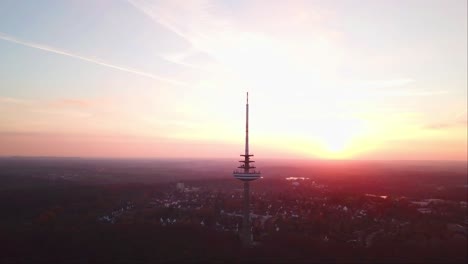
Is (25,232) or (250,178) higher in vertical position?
(250,178)

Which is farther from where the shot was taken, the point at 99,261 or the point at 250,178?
the point at 250,178

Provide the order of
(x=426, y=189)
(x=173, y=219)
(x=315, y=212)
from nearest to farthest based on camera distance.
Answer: (x=173, y=219), (x=315, y=212), (x=426, y=189)

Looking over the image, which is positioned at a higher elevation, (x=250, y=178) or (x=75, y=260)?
(x=250, y=178)

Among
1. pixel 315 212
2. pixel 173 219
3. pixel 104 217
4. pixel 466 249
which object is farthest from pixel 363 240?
pixel 104 217

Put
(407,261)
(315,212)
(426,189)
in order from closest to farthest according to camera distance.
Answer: (407,261) < (315,212) < (426,189)

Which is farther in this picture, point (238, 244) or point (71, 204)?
point (71, 204)

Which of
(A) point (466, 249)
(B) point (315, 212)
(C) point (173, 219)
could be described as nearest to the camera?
(A) point (466, 249)

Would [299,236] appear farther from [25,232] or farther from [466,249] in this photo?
[25,232]

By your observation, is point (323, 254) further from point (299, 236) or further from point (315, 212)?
point (315, 212)

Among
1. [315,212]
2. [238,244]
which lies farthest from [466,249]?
[315,212]
